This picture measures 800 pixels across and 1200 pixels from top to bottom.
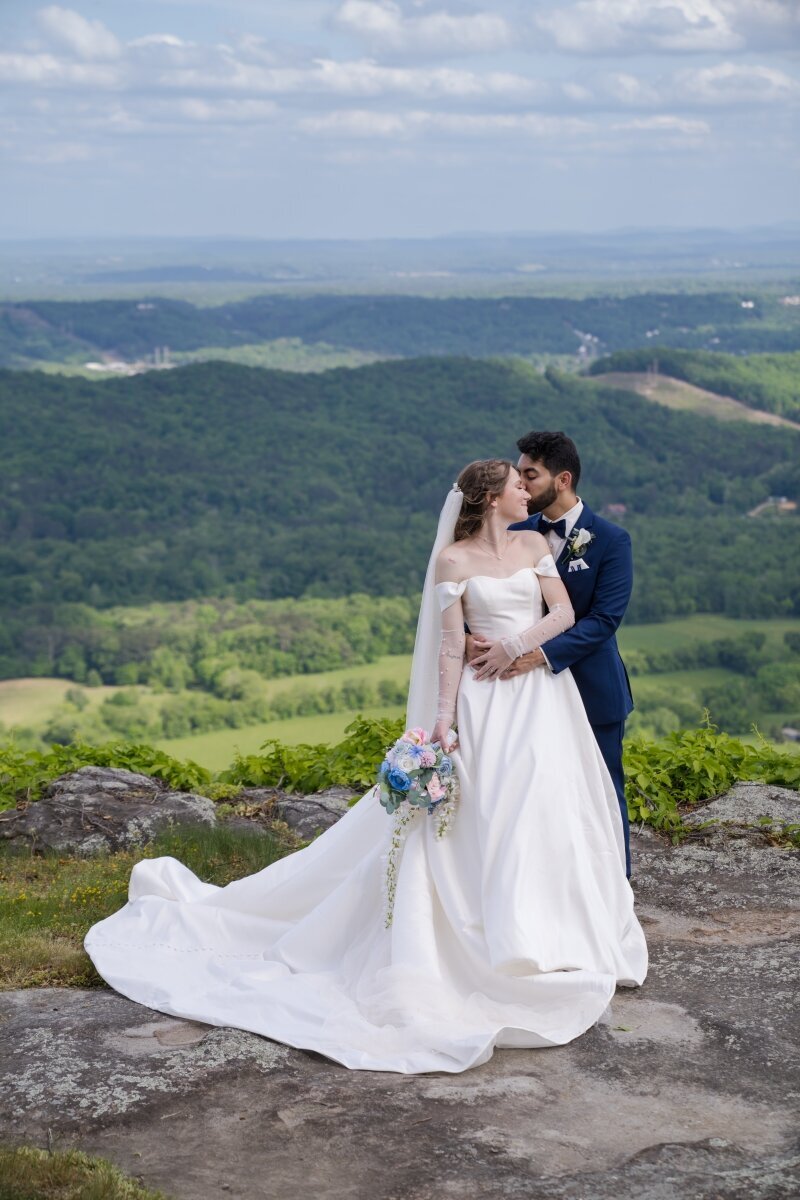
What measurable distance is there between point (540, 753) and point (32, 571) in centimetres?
7737

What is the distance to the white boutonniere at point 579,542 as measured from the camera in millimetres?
5352

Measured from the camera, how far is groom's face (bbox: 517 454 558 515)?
17.1 feet

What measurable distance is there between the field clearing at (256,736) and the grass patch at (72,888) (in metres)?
35.2

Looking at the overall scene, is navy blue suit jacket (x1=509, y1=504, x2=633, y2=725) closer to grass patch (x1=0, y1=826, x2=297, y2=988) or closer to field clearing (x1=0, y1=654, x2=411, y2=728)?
grass patch (x1=0, y1=826, x2=297, y2=988)

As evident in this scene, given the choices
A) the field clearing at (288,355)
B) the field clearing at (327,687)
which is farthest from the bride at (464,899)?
the field clearing at (288,355)

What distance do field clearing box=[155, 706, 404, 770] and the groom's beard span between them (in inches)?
1462

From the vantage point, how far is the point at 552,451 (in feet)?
17.0

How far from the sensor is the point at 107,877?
6.41 m

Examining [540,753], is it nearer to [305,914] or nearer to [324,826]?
[305,914]

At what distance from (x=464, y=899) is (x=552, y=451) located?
174 cm

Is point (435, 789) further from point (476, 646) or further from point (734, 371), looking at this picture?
point (734, 371)

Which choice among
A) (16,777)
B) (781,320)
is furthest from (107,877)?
(781,320)

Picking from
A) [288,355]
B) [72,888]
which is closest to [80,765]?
[72,888]

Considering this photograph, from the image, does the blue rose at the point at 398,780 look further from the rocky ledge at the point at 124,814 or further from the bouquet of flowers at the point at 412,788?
the rocky ledge at the point at 124,814
